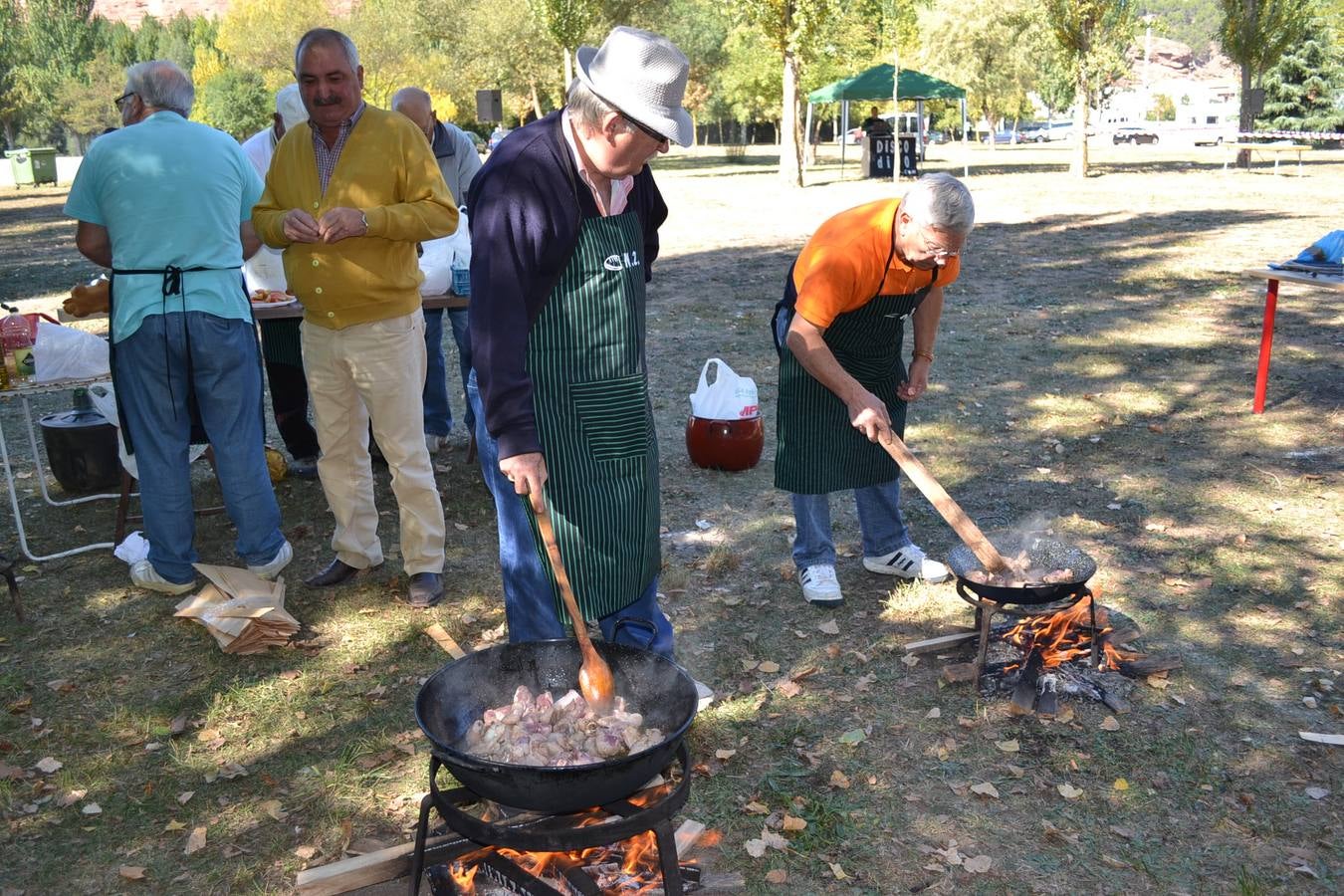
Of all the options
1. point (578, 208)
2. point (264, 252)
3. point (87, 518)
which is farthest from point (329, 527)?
point (578, 208)

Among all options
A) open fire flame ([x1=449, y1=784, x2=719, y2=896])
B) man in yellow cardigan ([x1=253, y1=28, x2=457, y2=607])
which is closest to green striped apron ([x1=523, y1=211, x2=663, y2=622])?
open fire flame ([x1=449, y1=784, x2=719, y2=896])

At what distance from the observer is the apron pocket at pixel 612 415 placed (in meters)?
3.07

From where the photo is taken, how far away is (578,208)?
2.89 metres

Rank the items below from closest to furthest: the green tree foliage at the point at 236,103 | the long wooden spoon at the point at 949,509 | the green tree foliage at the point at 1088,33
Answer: the long wooden spoon at the point at 949,509, the green tree foliage at the point at 1088,33, the green tree foliage at the point at 236,103

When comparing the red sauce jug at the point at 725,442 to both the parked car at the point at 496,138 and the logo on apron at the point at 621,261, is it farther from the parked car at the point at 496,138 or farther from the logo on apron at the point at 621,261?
the logo on apron at the point at 621,261

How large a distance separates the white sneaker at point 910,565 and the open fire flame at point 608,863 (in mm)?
2410

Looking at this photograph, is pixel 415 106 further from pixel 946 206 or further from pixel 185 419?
pixel 946 206

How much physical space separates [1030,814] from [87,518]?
5.07 metres

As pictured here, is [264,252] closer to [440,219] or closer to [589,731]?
[440,219]

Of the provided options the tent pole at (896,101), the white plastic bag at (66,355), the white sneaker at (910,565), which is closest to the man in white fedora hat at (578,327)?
the white sneaker at (910,565)

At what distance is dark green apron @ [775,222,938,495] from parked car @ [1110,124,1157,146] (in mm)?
59151

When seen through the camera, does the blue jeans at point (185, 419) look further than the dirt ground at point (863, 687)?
Yes

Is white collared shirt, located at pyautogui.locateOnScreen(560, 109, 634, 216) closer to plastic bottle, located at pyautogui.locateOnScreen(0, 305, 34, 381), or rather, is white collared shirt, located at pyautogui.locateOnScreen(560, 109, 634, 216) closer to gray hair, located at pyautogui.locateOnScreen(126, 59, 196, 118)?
gray hair, located at pyautogui.locateOnScreen(126, 59, 196, 118)

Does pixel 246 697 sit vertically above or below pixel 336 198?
below
